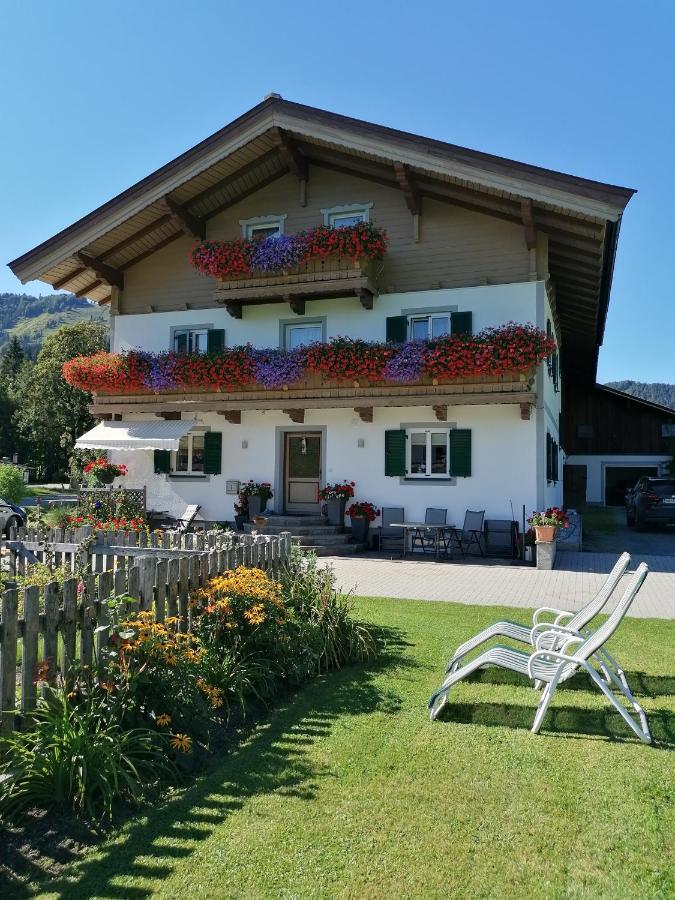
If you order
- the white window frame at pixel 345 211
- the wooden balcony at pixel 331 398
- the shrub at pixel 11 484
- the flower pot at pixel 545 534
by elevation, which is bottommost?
the flower pot at pixel 545 534

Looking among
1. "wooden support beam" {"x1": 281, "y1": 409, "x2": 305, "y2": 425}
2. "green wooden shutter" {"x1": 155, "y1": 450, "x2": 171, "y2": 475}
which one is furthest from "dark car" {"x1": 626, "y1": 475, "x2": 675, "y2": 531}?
"green wooden shutter" {"x1": 155, "y1": 450, "x2": 171, "y2": 475}

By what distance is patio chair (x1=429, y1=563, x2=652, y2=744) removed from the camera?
466 cm

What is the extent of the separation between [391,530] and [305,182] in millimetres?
9166

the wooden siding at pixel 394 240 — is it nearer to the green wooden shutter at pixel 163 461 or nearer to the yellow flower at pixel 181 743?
the green wooden shutter at pixel 163 461

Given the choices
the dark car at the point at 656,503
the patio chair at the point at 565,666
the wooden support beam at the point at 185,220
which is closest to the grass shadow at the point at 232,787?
the patio chair at the point at 565,666

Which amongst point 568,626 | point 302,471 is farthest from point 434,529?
point 568,626


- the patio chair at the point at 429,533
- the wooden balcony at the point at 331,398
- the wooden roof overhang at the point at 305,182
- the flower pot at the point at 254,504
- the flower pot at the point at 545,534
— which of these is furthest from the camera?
the flower pot at the point at 254,504

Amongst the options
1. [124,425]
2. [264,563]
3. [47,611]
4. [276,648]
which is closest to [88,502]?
[124,425]

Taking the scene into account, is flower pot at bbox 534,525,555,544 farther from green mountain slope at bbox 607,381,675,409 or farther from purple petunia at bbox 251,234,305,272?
green mountain slope at bbox 607,381,675,409

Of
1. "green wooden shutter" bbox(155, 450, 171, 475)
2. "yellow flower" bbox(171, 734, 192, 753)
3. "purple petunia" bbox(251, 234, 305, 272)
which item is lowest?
"yellow flower" bbox(171, 734, 192, 753)

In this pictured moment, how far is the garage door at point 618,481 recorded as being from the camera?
32.9 m

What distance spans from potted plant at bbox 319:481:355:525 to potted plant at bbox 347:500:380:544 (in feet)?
1.14

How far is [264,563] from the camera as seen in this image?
701 cm

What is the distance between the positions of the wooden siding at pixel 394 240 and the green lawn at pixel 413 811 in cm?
1257
